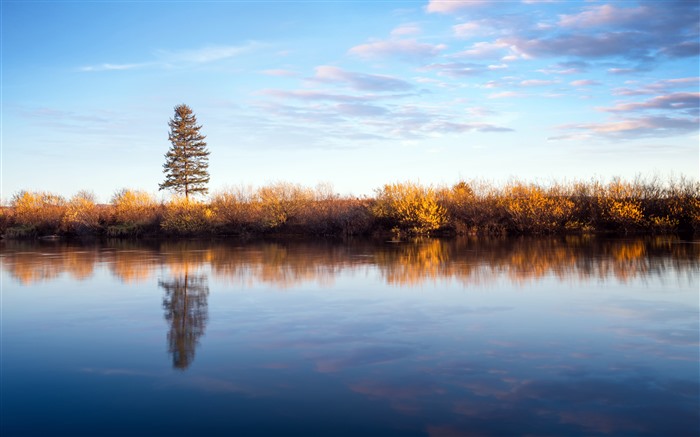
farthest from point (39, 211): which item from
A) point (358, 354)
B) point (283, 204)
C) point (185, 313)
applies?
point (358, 354)

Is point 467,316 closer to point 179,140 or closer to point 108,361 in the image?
point 108,361

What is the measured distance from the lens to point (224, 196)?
140 feet

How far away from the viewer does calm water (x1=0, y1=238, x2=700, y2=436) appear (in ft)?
19.7

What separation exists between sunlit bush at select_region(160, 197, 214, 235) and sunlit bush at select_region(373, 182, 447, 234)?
12.2 m

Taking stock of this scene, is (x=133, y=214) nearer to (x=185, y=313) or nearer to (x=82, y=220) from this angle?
(x=82, y=220)

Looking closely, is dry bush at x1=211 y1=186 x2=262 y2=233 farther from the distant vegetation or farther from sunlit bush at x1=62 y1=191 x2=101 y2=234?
sunlit bush at x1=62 y1=191 x2=101 y2=234

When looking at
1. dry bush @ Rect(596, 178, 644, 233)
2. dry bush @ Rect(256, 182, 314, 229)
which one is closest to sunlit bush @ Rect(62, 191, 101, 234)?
dry bush @ Rect(256, 182, 314, 229)

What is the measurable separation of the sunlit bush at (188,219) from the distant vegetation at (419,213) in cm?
7

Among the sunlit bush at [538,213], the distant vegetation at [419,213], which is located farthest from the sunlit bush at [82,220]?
the sunlit bush at [538,213]

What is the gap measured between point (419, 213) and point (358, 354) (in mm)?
25552

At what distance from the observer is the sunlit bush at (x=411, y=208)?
3359cm

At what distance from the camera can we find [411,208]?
3403 centimetres

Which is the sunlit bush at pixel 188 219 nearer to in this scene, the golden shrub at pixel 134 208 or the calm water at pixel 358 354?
the golden shrub at pixel 134 208

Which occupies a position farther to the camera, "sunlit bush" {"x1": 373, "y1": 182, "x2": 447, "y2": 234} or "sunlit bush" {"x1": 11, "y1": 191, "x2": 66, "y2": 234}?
"sunlit bush" {"x1": 11, "y1": 191, "x2": 66, "y2": 234}
